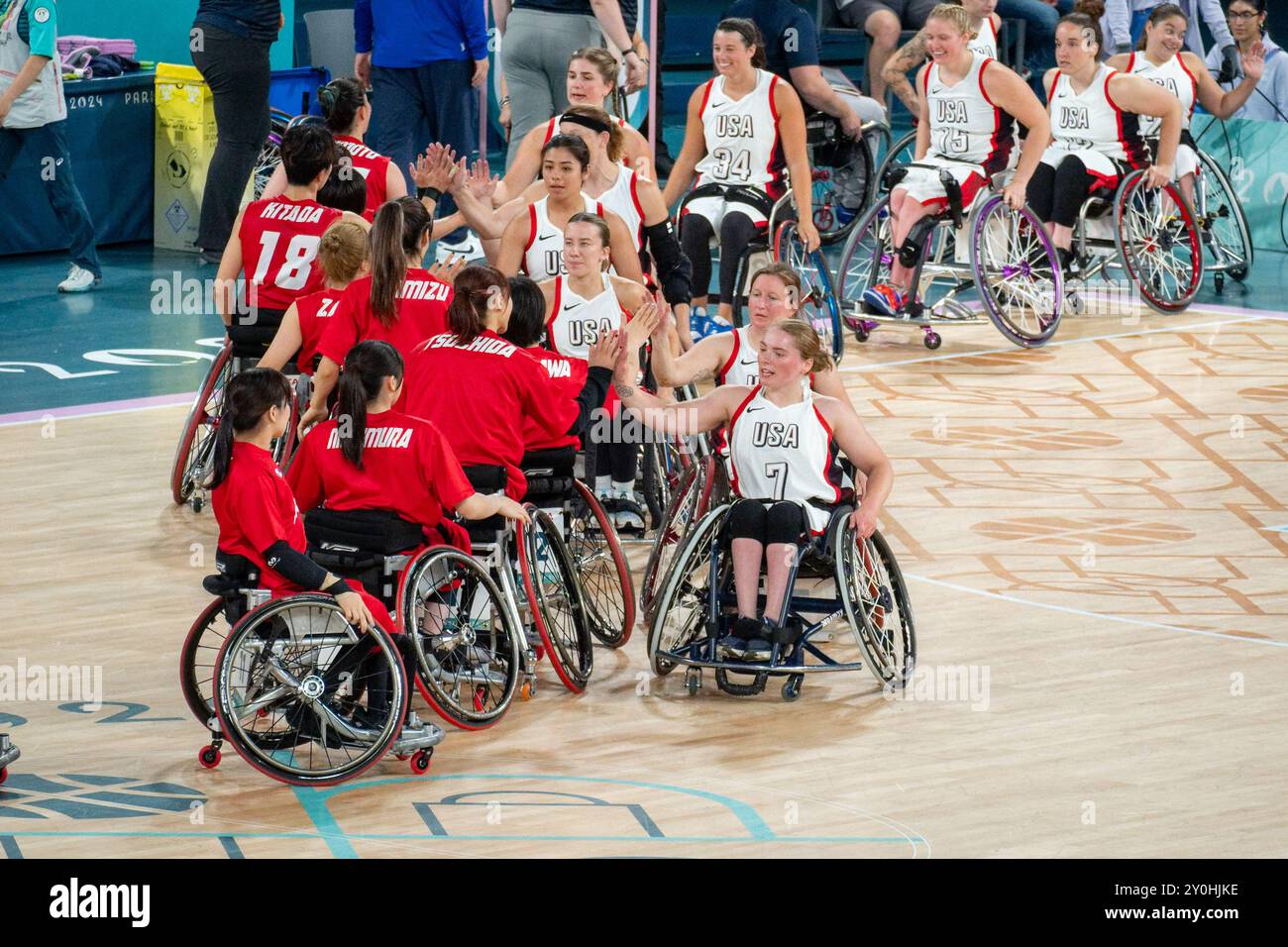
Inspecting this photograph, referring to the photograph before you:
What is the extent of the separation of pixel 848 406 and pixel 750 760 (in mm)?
1259

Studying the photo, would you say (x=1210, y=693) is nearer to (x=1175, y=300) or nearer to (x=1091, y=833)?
(x=1091, y=833)

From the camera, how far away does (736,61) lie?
374 inches

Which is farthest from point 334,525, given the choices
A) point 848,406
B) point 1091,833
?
point 1091,833

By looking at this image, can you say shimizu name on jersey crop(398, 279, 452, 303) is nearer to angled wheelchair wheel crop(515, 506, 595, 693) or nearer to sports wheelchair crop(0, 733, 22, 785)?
angled wheelchair wheel crop(515, 506, 595, 693)

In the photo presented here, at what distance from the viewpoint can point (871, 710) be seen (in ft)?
18.8

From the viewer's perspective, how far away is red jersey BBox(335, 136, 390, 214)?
788 centimetres

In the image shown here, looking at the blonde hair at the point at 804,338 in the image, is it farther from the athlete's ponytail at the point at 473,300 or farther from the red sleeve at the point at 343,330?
the red sleeve at the point at 343,330

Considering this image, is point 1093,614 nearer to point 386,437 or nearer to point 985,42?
point 386,437

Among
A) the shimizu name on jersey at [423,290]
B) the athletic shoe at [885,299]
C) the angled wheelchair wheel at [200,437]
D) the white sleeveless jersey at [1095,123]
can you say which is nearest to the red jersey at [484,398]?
the shimizu name on jersey at [423,290]

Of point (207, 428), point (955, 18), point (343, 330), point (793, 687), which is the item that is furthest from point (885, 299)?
point (793, 687)

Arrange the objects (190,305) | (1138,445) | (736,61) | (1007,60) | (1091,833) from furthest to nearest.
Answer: (1007,60)
(190,305)
(736,61)
(1138,445)
(1091,833)

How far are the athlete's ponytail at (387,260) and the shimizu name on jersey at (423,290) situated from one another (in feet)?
0.11

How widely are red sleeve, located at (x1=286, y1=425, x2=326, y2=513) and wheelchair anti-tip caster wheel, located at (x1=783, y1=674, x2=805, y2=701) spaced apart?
1402 mm

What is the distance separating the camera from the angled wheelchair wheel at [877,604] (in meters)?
5.74
